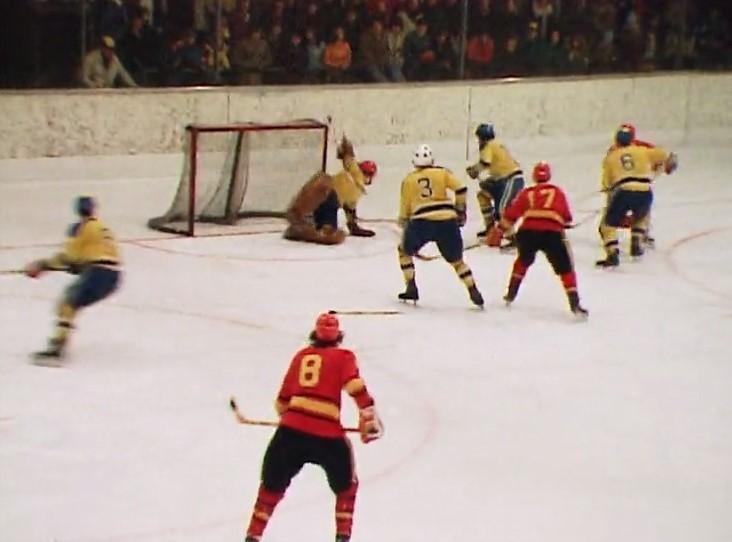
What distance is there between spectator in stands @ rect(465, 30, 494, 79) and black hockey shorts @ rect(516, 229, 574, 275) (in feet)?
22.9

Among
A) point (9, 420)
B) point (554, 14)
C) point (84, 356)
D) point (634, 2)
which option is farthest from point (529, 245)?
point (634, 2)

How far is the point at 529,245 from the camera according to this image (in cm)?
973

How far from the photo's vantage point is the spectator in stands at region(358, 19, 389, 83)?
51.5 feet

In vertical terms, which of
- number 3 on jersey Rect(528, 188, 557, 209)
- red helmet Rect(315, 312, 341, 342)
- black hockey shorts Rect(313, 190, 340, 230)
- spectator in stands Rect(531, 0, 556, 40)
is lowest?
black hockey shorts Rect(313, 190, 340, 230)

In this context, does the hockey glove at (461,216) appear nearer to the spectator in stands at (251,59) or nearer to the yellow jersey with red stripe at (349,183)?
the yellow jersey with red stripe at (349,183)

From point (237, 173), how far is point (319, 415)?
6903 millimetres

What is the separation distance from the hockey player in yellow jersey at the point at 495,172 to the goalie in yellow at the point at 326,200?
0.79m

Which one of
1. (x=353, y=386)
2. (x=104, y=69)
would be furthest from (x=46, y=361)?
(x=104, y=69)

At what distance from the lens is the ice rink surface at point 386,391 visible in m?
6.52

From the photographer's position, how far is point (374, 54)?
51.7 ft

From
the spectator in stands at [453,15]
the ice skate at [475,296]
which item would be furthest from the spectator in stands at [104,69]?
the ice skate at [475,296]

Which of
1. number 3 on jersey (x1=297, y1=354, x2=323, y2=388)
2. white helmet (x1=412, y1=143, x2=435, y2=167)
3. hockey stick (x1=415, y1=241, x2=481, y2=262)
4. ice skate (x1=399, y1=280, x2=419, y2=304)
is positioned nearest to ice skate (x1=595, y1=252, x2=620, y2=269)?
hockey stick (x1=415, y1=241, x2=481, y2=262)

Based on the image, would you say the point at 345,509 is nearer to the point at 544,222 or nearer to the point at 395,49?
the point at 544,222

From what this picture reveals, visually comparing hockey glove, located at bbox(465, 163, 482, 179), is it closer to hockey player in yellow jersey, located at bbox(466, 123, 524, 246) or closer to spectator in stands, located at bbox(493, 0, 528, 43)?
hockey player in yellow jersey, located at bbox(466, 123, 524, 246)
